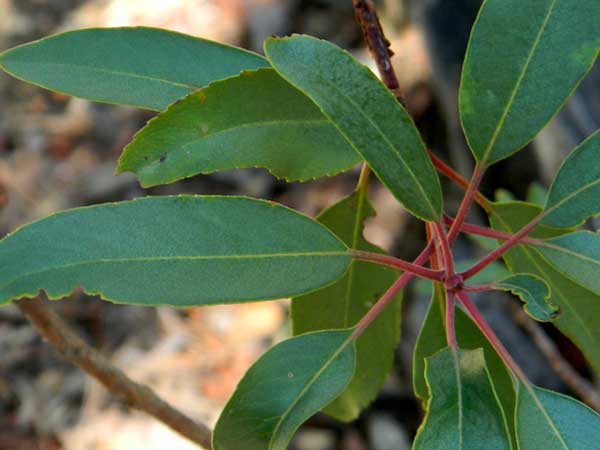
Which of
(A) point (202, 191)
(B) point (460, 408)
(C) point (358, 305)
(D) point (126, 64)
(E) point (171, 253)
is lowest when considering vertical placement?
(B) point (460, 408)

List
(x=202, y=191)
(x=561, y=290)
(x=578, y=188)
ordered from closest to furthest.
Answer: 1. (x=578, y=188)
2. (x=561, y=290)
3. (x=202, y=191)

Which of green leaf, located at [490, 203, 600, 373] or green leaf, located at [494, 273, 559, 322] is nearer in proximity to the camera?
green leaf, located at [494, 273, 559, 322]

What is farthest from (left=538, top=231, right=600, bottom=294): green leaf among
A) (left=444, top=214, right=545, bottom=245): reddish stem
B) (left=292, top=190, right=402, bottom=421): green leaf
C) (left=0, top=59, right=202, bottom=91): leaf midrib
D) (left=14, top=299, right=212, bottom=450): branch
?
(left=14, top=299, right=212, bottom=450): branch

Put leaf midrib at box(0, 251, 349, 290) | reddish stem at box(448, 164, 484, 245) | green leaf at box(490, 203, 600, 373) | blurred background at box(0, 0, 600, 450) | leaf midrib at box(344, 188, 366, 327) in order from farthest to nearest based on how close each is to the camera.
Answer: blurred background at box(0, 0, 600, 450) < leaf midrib at box(344, 188, 366, 327) < green leaf at box(490, 203, 600, 373) < reddish stem at box(448, 164, 484, 245) < leaf midrib at box(0, 251, 349, 290)

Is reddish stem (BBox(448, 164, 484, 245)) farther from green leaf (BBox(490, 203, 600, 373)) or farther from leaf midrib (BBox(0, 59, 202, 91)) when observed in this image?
leaf midrib (BBox(0, 59, 202, 91))

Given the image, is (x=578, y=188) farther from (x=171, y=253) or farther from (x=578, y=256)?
(x=171, y=253)

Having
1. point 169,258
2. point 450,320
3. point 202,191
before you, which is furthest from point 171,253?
point 202,191

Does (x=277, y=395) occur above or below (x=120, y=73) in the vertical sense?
below

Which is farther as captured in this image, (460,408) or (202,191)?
(202,191)
